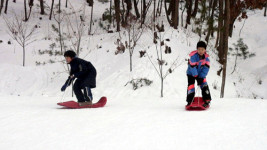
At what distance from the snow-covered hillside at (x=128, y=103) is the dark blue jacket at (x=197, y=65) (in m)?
0.79

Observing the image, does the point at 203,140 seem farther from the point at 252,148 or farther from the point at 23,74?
the point at 23,74

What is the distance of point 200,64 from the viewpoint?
17.9 ft

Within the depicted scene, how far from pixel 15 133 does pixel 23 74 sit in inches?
405

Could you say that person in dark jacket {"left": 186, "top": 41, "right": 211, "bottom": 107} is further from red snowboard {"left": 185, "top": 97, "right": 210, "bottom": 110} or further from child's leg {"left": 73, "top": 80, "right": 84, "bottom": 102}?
child's leg {"left": 73, "top": 80, "right": 84, "bottom": 102}

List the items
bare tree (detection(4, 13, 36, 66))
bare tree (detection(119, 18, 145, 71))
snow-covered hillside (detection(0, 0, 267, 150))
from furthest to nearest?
bare tree (detection(4, 13, 36, 66)) → bare tree (detection(119, 18, 145, 71)) → snow-covered hillside (detection(0, 0, 267, 150))

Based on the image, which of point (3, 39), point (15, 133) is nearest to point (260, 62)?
point (15, 133)

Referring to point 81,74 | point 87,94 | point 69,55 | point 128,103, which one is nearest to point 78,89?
point 87,94

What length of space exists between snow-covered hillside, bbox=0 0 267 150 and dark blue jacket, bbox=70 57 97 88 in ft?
2.31

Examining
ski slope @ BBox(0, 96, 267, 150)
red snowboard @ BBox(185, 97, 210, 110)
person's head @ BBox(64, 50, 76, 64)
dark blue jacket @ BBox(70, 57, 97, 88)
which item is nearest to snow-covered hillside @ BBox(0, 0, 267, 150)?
ski slope @ BBox(0, 96, 267, 150)

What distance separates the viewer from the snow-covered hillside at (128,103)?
3309 mm

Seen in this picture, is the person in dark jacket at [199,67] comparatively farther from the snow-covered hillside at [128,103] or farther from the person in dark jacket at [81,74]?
the person in dark jacket at [81,74]

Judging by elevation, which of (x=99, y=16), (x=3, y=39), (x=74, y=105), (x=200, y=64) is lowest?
(x=74, y=105)

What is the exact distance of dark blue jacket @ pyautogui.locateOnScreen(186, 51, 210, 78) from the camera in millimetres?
5383

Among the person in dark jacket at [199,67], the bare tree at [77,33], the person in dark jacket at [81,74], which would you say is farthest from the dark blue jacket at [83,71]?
the bare tree at [77,33]
